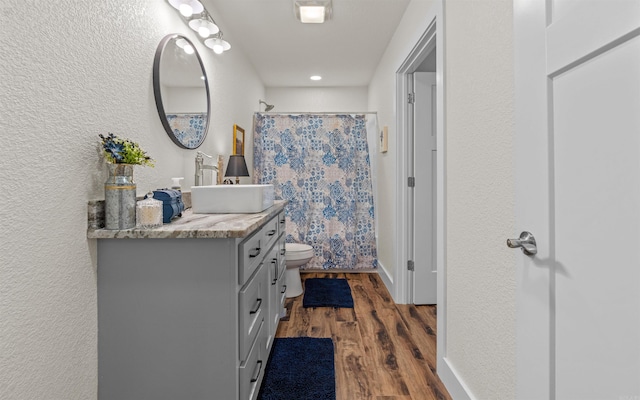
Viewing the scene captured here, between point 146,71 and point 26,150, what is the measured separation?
0.79 meters

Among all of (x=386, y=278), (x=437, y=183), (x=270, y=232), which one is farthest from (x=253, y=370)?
(x=386, y=278)

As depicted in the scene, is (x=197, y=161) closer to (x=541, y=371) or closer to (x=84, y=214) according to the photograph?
(x=84, y=214)

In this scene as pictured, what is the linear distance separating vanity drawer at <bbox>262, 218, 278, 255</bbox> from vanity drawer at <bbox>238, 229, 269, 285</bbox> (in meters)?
0.06

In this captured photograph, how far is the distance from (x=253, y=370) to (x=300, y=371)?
18.0 inches

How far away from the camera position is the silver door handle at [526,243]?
0.91 m

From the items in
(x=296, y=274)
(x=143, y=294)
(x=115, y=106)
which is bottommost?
(x=296, y=274)

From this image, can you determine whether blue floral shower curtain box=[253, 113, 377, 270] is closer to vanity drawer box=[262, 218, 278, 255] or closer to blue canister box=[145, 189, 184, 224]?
vanity drawer box=[262, 218, 278, 255]

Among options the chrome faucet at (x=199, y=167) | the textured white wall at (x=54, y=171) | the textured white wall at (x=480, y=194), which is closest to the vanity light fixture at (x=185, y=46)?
the textured white wall at (x=54, y=171)

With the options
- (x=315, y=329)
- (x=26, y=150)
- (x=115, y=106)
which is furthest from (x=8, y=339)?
(x=315, y=329)

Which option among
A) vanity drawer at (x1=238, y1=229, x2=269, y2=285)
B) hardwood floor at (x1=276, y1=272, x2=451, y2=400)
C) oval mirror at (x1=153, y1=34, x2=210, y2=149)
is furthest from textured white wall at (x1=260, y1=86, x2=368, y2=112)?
vanity drawer at (x1=238, y1=229, x2=269, y2=285)

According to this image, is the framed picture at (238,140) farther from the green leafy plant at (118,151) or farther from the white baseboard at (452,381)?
the white baseboard at (452,381)

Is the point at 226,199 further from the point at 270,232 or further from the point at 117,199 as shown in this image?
the point at 117,199

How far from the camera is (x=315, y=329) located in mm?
2318

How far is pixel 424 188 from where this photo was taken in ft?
9.05
